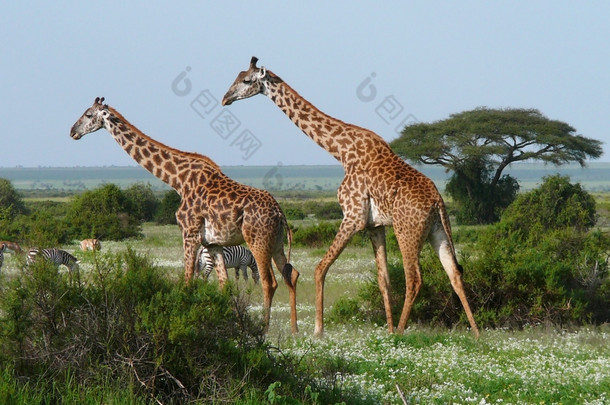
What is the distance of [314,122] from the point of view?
1191 centimetres

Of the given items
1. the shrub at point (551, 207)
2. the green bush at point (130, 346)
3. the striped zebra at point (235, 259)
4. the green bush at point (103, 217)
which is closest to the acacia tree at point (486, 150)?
the shrub at point (551, 207)

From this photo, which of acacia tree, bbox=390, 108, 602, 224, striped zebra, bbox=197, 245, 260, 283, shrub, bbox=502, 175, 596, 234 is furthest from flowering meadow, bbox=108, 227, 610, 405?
acacia tree, bbox=390, 108, 602, 224

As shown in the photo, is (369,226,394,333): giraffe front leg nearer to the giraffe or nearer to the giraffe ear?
the giraffe

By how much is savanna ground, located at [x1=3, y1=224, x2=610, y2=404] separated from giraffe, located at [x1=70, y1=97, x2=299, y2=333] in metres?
0.77

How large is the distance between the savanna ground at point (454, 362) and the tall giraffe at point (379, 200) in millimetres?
669

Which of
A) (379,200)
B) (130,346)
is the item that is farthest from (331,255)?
(130,346)

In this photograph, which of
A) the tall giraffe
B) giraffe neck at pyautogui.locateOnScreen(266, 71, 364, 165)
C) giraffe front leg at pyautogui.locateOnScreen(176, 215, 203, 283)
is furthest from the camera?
giraffe neck at pyautogui.locateOnScreen(266, 71, 364, 165)

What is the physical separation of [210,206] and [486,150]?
1424 inches

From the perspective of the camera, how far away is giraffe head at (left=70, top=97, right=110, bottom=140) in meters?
11.6

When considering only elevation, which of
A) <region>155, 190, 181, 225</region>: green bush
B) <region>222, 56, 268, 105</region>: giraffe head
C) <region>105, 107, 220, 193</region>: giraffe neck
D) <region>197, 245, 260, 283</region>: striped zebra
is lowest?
<region>155, 190, 181, 225</region>: green bush

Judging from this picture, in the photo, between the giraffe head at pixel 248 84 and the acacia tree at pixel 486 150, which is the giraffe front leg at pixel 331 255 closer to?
the giraffe head at pixel 248 84

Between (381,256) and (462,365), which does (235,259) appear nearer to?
(381,256)

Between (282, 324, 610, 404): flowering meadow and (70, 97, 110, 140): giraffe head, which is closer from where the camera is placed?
(282, 324, 610, 404): flowering meadow

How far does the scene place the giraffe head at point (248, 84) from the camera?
38.9ft
